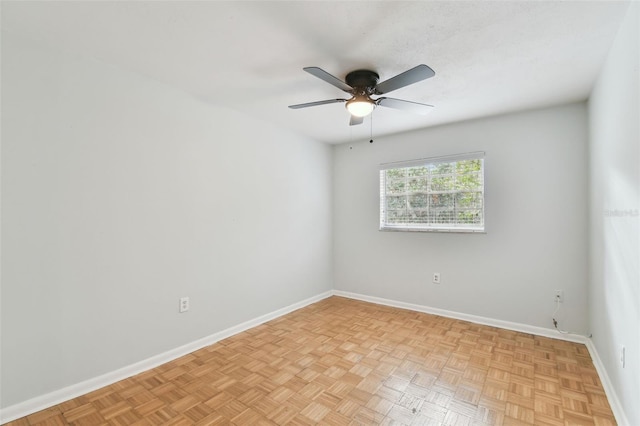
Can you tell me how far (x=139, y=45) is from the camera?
1.87 meters

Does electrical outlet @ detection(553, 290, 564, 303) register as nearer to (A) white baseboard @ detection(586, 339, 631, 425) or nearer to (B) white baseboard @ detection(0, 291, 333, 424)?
(A) white baseboard @ detection(586, 339, 631, 425)

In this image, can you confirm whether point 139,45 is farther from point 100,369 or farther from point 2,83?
point 100,369

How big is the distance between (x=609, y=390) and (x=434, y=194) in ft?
7.48

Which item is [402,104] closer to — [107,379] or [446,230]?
[446,230]

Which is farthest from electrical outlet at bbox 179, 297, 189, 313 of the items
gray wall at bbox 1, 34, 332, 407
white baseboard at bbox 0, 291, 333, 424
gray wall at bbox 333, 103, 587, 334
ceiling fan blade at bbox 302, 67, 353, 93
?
gray wall at bbox 333, 103, 587, 334

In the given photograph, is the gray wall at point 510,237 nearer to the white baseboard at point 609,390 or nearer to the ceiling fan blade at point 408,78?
the white baseboard at point 609,390

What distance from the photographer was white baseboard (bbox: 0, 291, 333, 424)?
171cm

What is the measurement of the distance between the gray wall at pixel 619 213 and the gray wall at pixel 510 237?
38 cm

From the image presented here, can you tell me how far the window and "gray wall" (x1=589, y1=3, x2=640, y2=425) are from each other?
1054 millimetres

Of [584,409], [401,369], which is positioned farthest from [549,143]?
[401,369]

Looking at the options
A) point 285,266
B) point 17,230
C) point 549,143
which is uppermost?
point 549,143

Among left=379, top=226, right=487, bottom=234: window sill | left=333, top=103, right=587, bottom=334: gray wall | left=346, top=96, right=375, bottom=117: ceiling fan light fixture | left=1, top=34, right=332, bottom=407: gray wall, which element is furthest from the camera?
left=379, top=226, right=487, bottom=234: window sill

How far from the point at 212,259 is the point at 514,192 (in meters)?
3.26

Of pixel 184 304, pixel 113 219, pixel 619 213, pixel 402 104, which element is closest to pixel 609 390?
pixel 619 213
